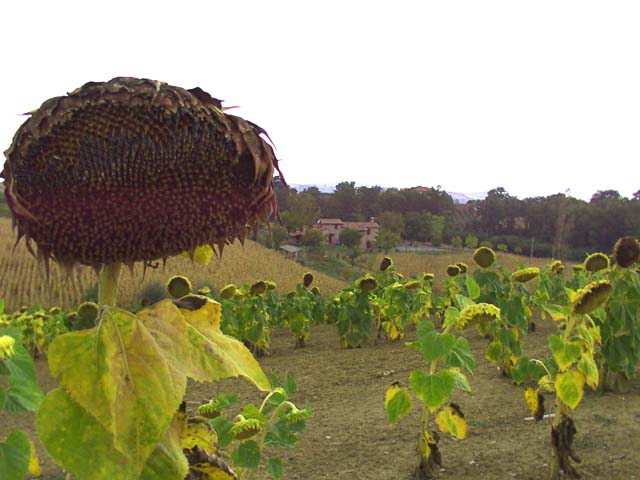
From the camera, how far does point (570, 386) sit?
3.70 metres

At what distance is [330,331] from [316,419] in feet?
21.0

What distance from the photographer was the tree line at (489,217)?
3266cm

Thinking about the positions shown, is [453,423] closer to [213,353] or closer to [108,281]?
[213,353]

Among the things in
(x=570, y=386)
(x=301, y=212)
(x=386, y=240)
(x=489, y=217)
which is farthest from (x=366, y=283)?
(x=489, y=217)

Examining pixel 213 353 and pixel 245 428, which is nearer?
pixel 213 353

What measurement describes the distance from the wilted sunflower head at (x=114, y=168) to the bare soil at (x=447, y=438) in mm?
3471

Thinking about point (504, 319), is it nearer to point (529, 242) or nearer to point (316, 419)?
point (316, 419)

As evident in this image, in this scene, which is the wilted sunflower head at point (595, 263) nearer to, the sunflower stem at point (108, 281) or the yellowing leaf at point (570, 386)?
the yellowing leaf at point (570, 386)

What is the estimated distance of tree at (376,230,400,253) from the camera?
3672 centimetres

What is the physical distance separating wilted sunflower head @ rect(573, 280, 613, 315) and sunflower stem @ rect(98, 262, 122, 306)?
3207 mm

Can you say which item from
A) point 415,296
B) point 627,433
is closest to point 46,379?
point 415,296

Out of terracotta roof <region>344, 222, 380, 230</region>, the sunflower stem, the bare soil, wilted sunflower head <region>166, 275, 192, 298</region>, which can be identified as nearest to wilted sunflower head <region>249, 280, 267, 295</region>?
the bare soil

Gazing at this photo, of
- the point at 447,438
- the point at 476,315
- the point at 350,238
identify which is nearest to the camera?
the point at 476,315

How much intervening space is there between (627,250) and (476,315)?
274 centimetres
